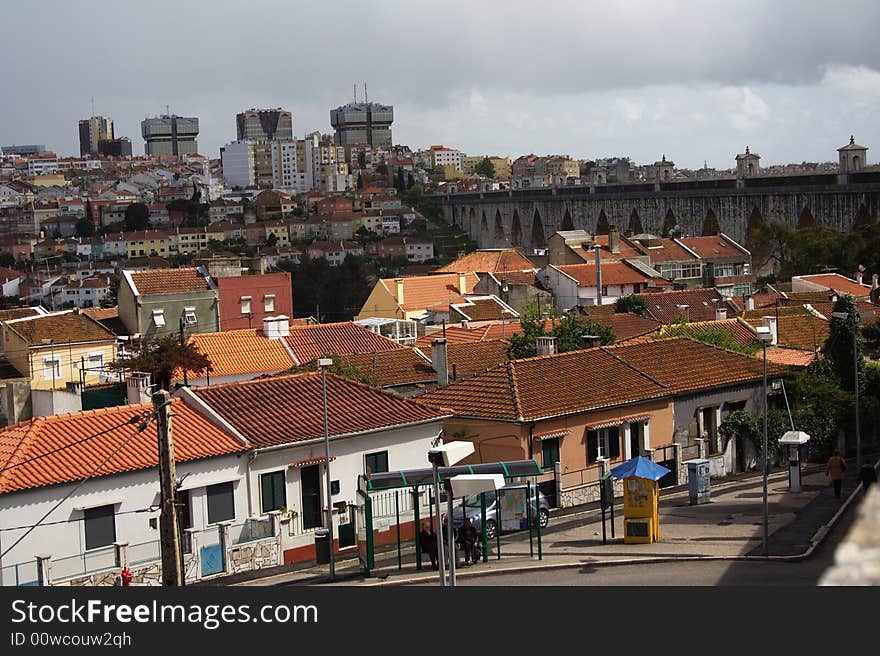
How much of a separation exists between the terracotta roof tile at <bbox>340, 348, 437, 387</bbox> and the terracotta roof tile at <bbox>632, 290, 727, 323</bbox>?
45.9 feet

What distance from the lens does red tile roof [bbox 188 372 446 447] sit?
2045 centimetres

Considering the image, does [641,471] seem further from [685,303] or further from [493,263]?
[493,263]

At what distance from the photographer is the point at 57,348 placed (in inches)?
1459

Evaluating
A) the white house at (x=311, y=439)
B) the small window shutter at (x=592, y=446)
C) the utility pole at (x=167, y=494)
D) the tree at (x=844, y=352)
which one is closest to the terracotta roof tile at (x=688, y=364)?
the tree at (x=844, y=352)

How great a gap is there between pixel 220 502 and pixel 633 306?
26.0m

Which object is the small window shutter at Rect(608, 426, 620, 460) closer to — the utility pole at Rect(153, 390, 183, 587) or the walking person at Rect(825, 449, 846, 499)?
the walking person at Rect(825, 449, 846, 499)

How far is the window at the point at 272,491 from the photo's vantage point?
19.8 m

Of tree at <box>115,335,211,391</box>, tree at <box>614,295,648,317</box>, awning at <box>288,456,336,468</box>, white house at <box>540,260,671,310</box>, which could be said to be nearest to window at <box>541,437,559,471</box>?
awning at <box>288,456,336,468</box>

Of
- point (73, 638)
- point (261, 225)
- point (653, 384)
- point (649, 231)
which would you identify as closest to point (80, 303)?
point (649, 231)

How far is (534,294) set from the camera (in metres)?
54.6

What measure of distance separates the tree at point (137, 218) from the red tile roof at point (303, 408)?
156 meters

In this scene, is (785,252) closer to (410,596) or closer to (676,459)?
(676,459)

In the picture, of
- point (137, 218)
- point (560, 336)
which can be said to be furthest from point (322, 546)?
point (137, 218)

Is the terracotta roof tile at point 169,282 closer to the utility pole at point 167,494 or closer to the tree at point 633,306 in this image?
the tree at point 633,306
